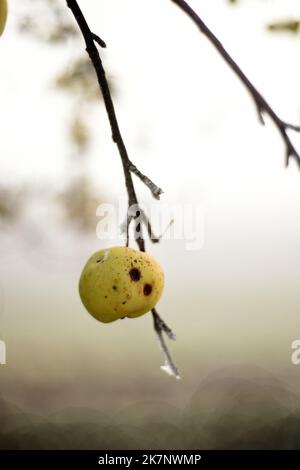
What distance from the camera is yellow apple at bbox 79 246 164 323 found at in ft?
4.03

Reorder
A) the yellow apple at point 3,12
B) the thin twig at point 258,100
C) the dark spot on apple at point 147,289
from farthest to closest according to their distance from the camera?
the dark spot on apple at point 147,289 → the yellow apple at point 3,12 → the thin twig at point 258,100

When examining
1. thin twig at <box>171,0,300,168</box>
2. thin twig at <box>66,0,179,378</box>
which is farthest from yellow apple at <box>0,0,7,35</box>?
thin twig at <box>171,0,300,168</box>

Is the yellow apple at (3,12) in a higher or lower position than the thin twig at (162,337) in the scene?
higher

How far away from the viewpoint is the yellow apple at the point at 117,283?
123 centimetres

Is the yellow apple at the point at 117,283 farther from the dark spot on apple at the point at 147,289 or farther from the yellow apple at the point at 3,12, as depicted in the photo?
the yellow apple at the point at 3,12

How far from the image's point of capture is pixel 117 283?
1229 mm

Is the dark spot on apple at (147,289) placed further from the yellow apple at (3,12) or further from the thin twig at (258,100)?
the yellow apple at (3,12)

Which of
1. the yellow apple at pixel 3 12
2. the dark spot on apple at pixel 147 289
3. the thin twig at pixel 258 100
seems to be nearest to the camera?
the thin twig at pixel 258 100

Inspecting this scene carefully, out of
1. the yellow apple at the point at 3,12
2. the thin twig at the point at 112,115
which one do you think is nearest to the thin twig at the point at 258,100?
the thin twig at the point at 112,115

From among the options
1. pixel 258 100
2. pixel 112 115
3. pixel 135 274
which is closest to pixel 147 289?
pixel 135 274

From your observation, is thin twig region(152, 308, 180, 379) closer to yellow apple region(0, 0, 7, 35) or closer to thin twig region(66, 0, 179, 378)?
thin twig region(66, 0, 179, 378)

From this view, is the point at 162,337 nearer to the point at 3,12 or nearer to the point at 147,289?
the point at 147,289

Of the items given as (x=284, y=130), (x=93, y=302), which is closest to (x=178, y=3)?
(x=284, y=130)

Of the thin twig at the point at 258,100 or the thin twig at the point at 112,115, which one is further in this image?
the thin twig at the point at 112,115
